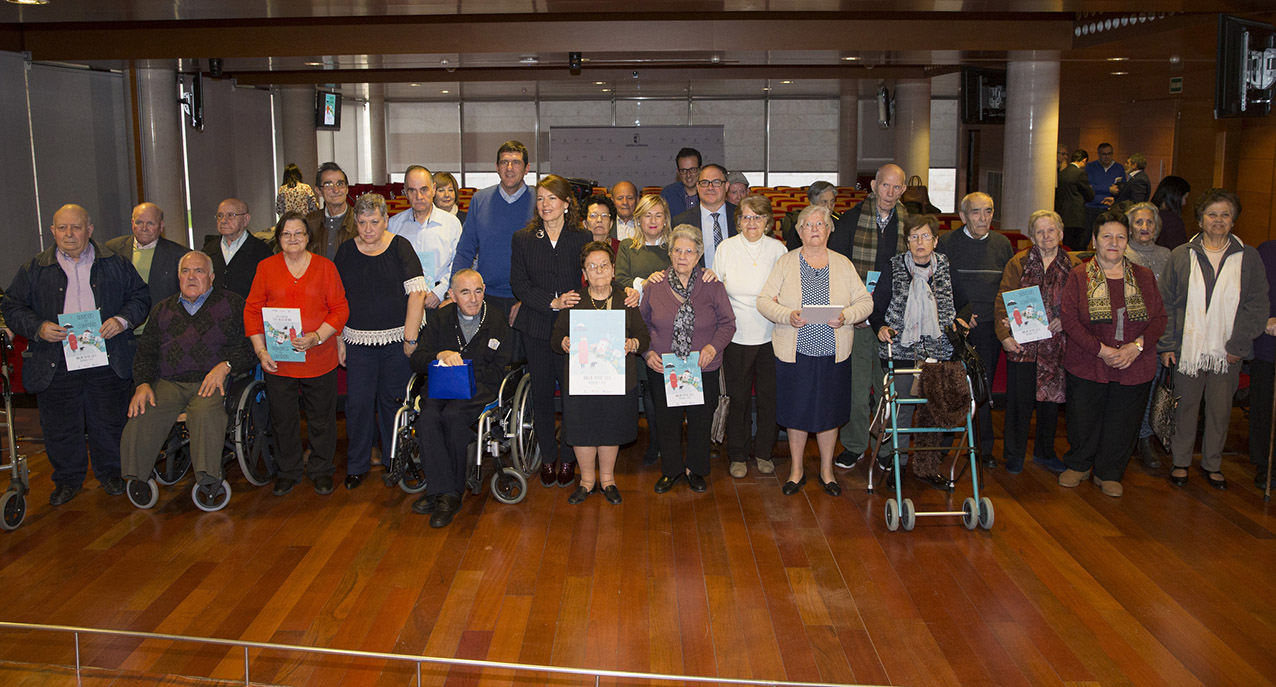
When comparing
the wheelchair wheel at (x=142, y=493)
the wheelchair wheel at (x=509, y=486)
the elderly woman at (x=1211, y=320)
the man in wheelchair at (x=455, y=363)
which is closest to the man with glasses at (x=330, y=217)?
the man in wheelchair at (x=455, y=363)

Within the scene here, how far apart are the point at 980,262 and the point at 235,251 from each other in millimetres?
4212

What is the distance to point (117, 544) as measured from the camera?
4.48 m

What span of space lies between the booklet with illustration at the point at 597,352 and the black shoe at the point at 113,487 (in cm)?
255

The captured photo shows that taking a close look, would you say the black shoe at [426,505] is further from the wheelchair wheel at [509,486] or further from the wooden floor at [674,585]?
the wheelchair wheel at [509,486]

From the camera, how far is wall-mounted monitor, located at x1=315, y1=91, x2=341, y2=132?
1638 centimetres

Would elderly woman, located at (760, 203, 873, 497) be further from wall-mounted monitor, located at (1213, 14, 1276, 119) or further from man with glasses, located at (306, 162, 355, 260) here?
wall-mounted monitor, located at (1213, 14, 1276, 119)

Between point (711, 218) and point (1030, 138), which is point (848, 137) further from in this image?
point (711, 218)

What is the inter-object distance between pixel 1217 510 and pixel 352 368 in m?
4.56

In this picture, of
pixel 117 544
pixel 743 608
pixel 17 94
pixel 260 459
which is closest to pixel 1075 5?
pixel 743 608

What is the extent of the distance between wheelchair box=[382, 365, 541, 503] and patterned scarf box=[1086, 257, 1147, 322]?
2.98 metres

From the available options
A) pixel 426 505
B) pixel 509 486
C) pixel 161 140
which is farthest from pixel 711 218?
pixel 161 140

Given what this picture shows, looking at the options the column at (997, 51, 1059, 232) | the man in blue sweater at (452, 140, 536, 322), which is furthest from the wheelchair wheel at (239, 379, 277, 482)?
the column at (997, 51, 1059, 232)

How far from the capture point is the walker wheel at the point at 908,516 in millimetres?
4541

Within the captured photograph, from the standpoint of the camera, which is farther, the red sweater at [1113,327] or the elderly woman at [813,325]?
the red sweater at [1113,327]
